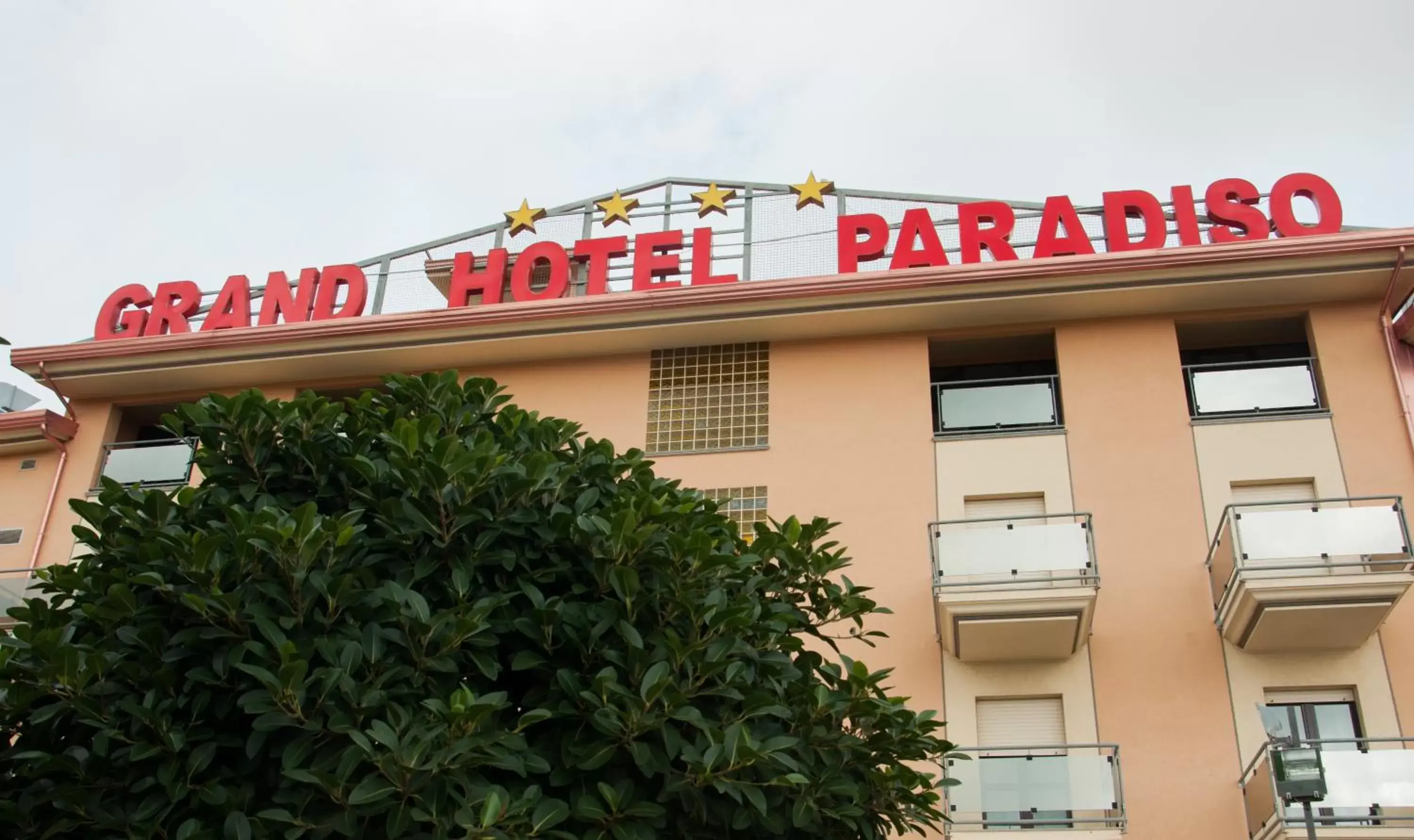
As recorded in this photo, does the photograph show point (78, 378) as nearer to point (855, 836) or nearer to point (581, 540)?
point (581, 540)

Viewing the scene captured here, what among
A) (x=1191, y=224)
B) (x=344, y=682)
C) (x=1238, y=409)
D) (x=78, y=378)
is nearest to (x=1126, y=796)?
(x=1238, y=409)

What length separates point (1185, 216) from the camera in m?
22.6

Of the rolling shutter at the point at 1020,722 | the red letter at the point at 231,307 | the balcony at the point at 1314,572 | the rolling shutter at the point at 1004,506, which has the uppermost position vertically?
the red letter at the point at 231,307

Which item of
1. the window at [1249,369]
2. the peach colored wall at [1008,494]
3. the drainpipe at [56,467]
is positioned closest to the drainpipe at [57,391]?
the drainpipe at [56,467]

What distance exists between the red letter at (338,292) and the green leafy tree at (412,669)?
13.2 meters

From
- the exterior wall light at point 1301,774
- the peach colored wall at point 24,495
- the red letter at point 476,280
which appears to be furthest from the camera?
the red letter at point 476,280

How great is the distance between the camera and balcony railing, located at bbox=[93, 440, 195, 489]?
76.5 feet

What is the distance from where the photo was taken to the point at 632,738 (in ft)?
33.7

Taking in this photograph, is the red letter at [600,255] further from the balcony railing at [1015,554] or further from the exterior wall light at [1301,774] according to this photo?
the exterior wall light at [1301,774]

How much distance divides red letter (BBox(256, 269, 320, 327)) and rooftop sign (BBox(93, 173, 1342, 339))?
0.02m

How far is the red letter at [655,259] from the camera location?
78.0ft

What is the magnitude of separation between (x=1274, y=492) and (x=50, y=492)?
19102 millimetres

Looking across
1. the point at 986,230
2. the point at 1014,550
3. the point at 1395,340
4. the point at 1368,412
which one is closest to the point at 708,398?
the point at 986,230

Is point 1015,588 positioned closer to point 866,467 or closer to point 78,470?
point 866,467
